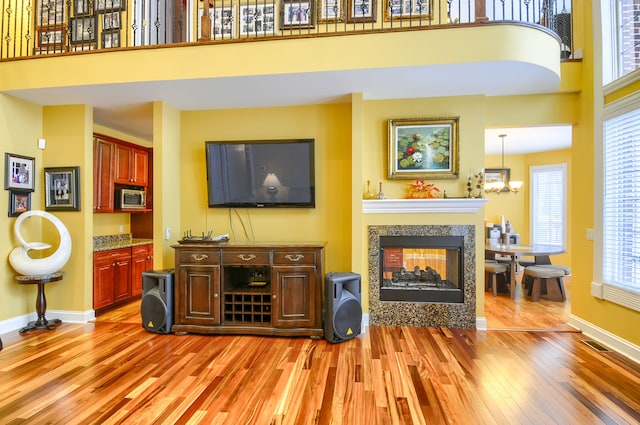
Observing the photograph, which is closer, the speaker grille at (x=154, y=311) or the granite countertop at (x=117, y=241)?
the speaker grille at (x=154, y=311)

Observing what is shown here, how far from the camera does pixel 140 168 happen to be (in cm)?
515

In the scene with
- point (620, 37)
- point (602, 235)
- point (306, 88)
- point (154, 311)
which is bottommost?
point (154, 311)

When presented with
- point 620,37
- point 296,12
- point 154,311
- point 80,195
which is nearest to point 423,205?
point 620,37

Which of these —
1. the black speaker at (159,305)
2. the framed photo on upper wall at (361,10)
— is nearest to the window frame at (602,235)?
the framed photo on upper wall at (361,10)

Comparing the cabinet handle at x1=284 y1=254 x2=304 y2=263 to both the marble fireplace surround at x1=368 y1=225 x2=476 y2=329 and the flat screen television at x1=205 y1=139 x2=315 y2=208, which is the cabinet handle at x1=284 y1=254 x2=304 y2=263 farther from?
the marble fireplace surround at x1=368 y1=225 x2=476 y2=329

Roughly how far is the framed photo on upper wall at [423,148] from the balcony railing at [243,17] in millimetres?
1090

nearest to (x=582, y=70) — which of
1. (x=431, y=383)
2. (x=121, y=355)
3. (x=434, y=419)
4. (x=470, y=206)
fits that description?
(x=470, y=206)

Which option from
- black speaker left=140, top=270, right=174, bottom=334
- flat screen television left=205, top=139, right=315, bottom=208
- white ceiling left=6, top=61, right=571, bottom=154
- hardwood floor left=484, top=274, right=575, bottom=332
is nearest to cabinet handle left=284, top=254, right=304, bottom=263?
flat screen television left=205, top=139, right=315, bottom=208

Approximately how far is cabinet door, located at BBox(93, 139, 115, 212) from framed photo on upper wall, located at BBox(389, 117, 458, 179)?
12.6 feet

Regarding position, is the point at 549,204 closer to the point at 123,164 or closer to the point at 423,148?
the point at 423,148

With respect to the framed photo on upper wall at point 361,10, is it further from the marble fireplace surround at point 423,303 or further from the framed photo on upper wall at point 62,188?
the framed photo on upper wall at point 62,188

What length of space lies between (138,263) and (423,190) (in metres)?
4.20

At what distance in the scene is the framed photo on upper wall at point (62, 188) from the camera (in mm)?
3861

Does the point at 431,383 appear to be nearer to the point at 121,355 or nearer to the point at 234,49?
the point at 121,355
